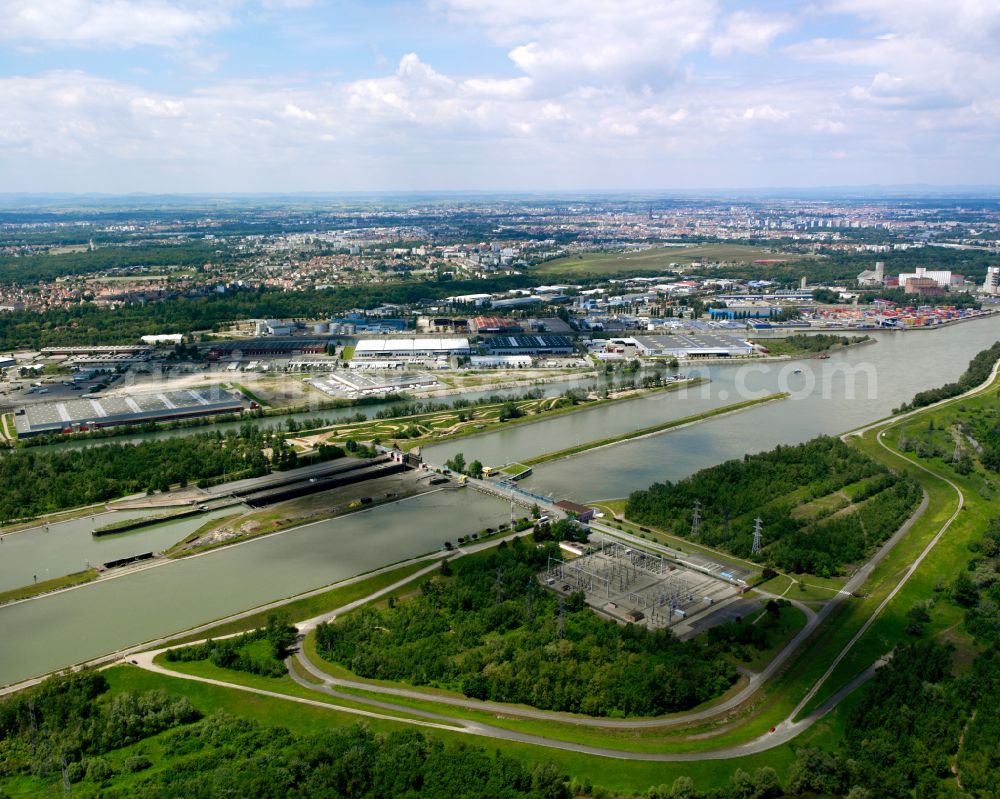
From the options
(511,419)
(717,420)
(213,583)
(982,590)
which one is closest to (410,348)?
(511,419)

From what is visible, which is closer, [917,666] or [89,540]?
[917,666]

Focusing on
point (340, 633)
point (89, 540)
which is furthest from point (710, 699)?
point (89, 540)

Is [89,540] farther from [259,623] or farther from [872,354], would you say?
[872,354]

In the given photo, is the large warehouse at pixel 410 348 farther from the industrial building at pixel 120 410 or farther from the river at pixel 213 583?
the river at pixel 213 583

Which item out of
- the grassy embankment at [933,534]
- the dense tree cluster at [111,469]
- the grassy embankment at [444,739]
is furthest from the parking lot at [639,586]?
the dense tree cluster at [111,469]

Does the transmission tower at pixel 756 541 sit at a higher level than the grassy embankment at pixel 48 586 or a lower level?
higher

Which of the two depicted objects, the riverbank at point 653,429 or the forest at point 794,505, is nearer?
the forest at point 794,505

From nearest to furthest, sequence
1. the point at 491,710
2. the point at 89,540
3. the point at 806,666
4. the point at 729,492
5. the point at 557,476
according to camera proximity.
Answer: the point at 491,710, the point at 806,666, the point at 89,540, the point at 729,492, the point at 557,476
